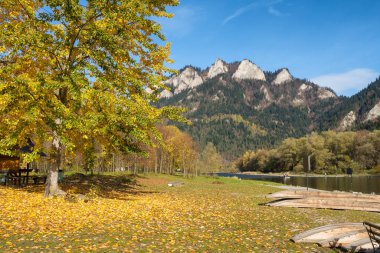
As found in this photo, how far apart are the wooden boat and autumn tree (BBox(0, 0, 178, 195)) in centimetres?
935

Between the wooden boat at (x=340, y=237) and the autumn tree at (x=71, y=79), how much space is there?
935 centimetres

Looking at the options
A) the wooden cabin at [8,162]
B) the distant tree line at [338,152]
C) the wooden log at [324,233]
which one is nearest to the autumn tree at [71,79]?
the wooden log at [324,233]

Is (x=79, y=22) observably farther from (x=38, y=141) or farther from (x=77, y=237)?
(x=77, y=237)

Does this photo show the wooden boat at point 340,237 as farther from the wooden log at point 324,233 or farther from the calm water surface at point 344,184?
the calm water surface at point 344,184

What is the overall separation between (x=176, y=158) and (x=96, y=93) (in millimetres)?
63954

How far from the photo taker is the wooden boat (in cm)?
962

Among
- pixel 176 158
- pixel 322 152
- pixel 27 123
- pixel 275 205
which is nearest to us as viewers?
pixel 27 123

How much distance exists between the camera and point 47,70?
18.2 m

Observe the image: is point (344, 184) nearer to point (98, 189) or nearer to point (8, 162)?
point (98, 189)

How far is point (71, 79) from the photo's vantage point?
49.4ft

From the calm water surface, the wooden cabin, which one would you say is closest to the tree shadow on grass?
the wooden cabin

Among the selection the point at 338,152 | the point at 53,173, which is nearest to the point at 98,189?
the point at 53,173

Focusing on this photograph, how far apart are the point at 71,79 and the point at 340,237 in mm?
13195

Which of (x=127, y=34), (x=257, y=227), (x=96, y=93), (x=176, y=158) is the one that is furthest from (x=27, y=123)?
(x=176, y=158)
